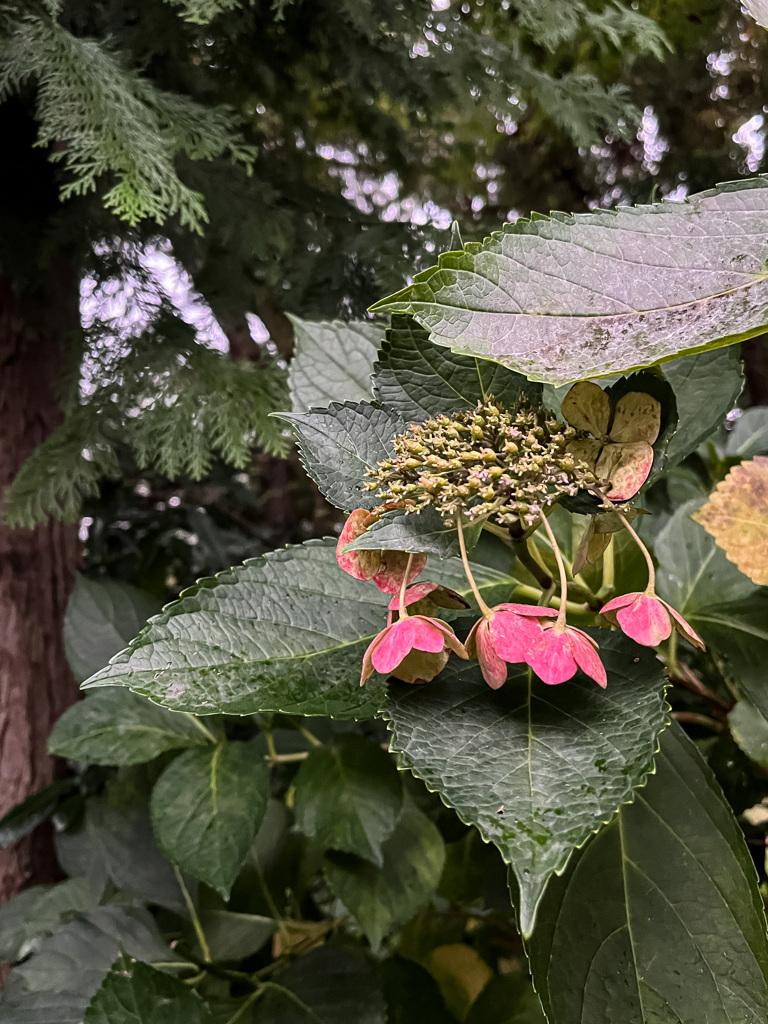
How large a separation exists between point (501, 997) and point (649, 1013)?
24 cm

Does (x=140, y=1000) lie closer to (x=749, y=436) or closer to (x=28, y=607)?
(x=28, y=607)

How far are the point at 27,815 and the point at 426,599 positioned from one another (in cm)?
51

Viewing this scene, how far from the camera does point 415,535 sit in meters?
0.27

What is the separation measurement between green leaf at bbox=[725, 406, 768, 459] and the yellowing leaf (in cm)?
19

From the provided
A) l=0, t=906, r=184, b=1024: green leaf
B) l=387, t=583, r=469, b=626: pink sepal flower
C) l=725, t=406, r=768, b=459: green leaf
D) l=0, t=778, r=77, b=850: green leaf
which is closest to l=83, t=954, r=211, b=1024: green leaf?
l=0, t=906, r=184, b=1024: green leaf

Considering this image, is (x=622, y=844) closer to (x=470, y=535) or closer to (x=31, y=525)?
(x=470, y=535)

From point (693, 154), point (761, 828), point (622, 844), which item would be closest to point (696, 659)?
point (761, 828)

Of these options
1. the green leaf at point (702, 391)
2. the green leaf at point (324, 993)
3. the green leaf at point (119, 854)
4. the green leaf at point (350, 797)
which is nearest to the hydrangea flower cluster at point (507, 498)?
the green leaf at point (702, 391)

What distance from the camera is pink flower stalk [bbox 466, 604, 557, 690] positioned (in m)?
0.25

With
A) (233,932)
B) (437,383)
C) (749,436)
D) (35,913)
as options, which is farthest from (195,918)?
(749,436)

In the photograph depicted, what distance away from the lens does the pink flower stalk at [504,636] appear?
25cm

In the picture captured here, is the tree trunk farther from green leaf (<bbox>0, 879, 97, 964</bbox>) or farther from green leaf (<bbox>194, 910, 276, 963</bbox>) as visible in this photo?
green leaf (<bbox>194, 910, 276, 963</bbox>)

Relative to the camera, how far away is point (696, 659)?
1.81 ft

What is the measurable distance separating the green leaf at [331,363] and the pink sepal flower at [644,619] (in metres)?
0.22
